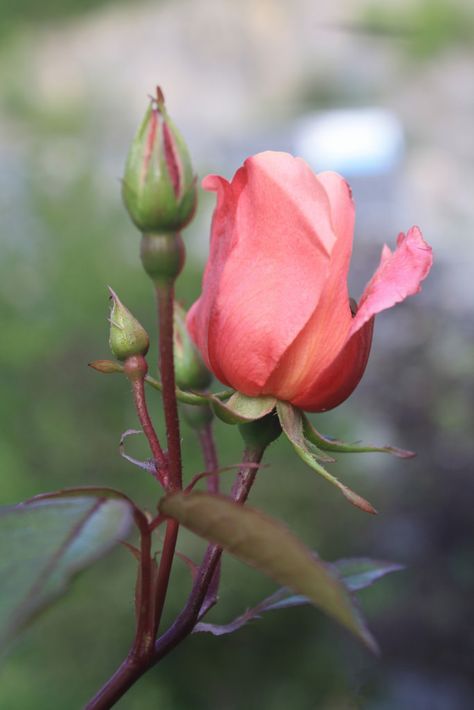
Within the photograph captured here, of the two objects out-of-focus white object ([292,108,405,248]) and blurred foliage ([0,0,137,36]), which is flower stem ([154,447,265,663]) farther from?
blurred foliage ([0,0,137,36])

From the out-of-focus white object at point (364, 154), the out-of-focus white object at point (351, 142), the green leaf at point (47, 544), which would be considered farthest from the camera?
the out-of-focus white object at point (351, 142)

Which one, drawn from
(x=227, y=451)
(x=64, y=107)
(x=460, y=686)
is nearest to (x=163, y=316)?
(x=227, y=451)

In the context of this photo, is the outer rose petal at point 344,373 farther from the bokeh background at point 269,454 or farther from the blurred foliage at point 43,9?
the blurred foliage at point 43,9

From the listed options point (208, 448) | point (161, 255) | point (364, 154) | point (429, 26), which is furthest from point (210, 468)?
point (429, 26)

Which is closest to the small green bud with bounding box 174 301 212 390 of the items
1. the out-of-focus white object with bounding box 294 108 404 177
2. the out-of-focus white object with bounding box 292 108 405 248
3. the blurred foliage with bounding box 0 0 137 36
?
the out-of-focus white object with bounding box 292 108 405 248

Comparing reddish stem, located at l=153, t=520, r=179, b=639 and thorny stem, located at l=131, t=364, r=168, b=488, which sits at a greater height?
thorny stem, located at l=131, t=364, r=168, b=488

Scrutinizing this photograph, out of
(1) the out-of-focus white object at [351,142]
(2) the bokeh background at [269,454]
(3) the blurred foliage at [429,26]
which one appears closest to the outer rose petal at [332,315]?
(2) the bokeh background at [269,454]
